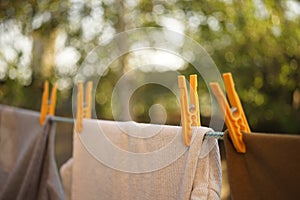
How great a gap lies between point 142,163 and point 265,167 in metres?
0.27

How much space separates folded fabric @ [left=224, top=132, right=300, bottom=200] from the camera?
0.51m

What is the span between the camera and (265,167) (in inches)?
21.6

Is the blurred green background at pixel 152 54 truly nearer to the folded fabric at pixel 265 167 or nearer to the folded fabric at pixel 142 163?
the folded fabric at pixel 142 163

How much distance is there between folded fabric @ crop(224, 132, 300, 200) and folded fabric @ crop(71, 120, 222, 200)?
0.17 feet

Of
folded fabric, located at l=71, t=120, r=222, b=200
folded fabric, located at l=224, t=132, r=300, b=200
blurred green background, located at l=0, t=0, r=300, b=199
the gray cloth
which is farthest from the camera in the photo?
blurred green background, located at l=0, t=0, r=300, b=199

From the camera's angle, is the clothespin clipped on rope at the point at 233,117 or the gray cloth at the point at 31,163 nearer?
the clothespin clipped on rope at the point at 233,117

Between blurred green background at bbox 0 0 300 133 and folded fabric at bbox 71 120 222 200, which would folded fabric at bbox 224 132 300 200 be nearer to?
folded fabric at bbox 71 120 222 200

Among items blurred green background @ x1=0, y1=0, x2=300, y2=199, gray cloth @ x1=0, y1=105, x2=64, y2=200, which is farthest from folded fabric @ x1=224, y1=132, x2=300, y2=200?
blurred green background @ x1=0, y1=0, x2=300, y2=199

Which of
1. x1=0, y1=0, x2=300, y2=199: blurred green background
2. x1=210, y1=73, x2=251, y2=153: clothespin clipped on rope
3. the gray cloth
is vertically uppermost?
x1=0, y1=0, x2=300, y2=199: blurred green background

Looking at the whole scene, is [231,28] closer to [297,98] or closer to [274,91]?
[274,91]

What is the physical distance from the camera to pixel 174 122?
6.68ft

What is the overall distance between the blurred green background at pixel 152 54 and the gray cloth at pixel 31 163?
77cm

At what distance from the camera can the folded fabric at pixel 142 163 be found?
2.06ft

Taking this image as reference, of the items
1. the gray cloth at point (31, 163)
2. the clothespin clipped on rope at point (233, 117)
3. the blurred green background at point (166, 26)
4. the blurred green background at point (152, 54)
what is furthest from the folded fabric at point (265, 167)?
the blurred green background at point (166, 26)
